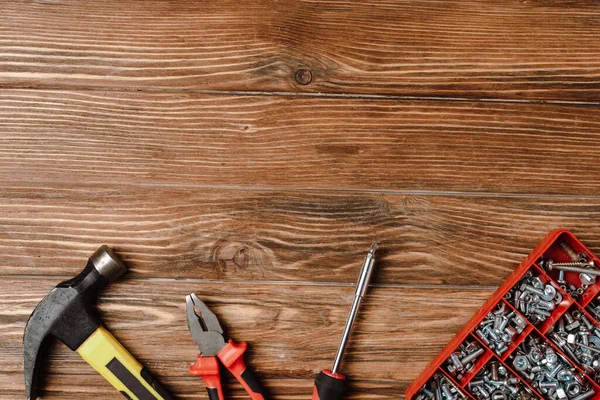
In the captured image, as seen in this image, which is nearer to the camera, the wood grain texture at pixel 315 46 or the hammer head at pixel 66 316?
the hammer head at pixel 66 316

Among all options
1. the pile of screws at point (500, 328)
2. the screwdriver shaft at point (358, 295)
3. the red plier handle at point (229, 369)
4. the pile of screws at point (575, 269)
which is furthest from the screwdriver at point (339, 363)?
the pile of screws at point (575, 269)

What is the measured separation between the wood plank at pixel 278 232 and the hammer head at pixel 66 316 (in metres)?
0.07

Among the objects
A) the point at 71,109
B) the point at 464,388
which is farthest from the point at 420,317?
the point at 71,109

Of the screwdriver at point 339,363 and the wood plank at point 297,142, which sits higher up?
the wood plank at point 297,142

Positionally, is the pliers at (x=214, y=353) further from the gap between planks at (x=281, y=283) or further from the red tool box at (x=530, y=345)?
the red tool box at (x=530, y=345)

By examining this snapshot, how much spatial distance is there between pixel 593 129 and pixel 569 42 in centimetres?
19

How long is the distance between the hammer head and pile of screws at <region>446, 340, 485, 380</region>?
26.1 inches

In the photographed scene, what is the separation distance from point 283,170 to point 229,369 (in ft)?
1.33

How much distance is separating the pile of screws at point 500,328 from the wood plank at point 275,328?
62 mm

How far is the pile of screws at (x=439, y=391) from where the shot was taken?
1.08 m

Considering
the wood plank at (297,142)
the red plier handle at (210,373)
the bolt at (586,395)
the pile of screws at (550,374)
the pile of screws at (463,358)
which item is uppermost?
the wood plank at (297,142)

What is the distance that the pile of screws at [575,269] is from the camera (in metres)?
1.08

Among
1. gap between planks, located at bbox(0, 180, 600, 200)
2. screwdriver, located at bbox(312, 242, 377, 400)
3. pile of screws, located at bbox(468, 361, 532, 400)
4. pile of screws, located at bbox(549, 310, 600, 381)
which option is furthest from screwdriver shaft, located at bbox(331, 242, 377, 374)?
pile of screws, located at bbox(549, 310, 600, 381)

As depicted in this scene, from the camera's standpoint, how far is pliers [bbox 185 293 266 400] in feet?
3.54
